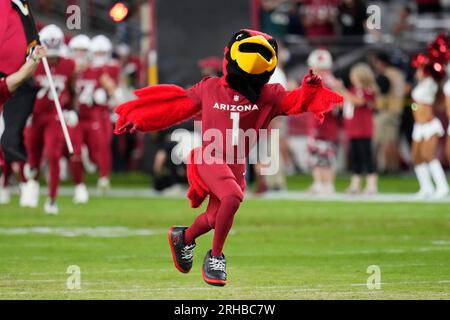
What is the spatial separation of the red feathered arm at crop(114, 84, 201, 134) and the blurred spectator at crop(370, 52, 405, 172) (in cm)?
1771

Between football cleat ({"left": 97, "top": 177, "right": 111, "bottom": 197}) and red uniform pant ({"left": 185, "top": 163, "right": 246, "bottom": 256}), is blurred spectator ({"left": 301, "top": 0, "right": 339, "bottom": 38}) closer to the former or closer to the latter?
football cleat ({"left": 97, "top": 177, "right": 111, "bottom": 197})

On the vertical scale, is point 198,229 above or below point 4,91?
below

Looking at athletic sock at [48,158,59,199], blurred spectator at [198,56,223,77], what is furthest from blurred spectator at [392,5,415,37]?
athletic sock at [48,158,59,199]

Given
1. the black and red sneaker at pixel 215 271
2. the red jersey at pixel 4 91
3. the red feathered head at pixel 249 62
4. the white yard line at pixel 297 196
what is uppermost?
the red feathered head at pixel 249 62

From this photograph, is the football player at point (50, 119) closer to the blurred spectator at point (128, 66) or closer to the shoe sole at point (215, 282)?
the shoe sole at point (215, 282)

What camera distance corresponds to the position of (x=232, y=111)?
11.4 m

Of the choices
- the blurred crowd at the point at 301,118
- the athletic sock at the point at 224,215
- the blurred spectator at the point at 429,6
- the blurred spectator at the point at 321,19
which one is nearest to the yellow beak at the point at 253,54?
the athletic sock at the point at 224,215

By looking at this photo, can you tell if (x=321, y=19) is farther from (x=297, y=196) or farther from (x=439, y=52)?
(x=439, y=52)

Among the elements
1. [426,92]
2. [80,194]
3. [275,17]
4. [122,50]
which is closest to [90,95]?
[80,194]

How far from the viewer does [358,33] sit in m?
30.5

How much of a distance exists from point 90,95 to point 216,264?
1275 centimetres

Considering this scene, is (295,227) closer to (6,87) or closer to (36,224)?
(36,224)

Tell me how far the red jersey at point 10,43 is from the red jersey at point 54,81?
Result: 18.3 ft

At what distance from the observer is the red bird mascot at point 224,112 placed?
11.3 m
